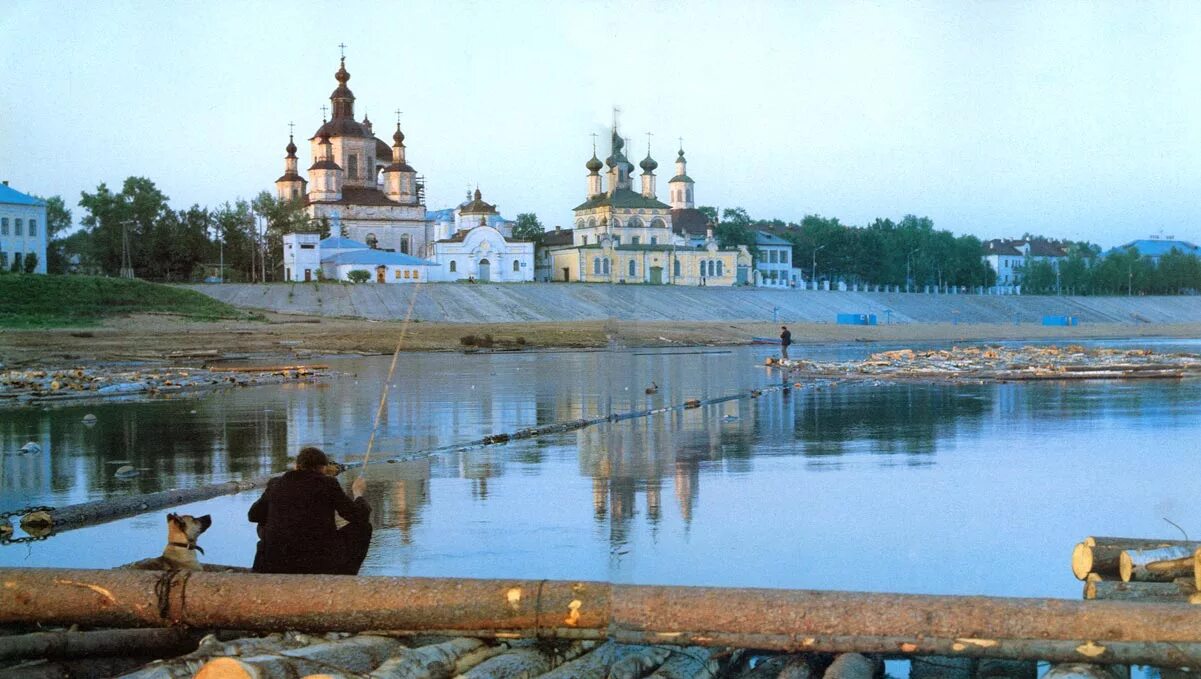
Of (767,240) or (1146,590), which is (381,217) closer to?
(767,240)

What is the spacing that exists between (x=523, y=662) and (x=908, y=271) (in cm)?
13055

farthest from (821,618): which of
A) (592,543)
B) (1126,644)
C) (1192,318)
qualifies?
(1192,318)

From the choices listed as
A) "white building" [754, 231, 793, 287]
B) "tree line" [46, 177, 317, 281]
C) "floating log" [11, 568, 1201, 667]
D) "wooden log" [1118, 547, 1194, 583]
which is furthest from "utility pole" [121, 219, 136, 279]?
"wooden log" [1118, 547, 1194, 583]

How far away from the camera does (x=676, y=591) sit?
22.9 ft

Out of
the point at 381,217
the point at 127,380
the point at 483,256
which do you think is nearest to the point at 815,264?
the point at 483,256

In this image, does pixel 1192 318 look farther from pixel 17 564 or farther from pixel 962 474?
pixel 17 564

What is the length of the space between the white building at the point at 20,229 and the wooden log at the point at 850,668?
75377mm

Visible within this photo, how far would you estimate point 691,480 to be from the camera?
1529 cm

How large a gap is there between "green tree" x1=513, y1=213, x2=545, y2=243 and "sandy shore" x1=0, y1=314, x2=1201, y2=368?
161 feet

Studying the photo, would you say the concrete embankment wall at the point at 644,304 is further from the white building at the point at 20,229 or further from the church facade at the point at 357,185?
the church facade at the point at 357,185

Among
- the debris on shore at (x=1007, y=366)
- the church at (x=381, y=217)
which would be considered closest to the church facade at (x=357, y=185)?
the church at (x=381, y=217)

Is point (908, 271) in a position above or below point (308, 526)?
above

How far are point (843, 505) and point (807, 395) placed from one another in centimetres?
1610

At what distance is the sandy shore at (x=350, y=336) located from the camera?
4619 centimetres
